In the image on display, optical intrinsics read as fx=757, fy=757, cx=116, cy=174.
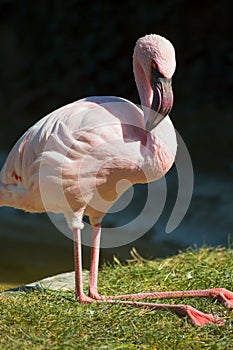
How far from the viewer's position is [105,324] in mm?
3318

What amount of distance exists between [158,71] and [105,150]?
48 centimetres

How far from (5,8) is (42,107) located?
1.98m

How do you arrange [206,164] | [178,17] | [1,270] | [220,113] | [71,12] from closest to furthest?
[1,270], [206,164], [220,113], [178,17], [71,12]

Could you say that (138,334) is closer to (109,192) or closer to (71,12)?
(109,192)

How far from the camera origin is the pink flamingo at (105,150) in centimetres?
359

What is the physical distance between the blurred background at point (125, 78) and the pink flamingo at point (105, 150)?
9.37ft

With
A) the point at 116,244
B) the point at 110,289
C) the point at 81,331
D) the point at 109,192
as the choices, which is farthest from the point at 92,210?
the point at 116,244

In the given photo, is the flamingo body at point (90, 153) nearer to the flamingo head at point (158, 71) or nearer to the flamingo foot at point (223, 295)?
the flamingo head at point (158, 71)

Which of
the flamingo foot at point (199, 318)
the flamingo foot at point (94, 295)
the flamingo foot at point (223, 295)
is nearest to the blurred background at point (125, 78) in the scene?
the flamingo foot at point (94, 295)

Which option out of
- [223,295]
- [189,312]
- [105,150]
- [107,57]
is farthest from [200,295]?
[107,57]

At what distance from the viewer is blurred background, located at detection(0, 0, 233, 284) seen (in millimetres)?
7168

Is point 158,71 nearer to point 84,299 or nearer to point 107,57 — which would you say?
point 84,299

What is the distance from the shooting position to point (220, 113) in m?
9.38

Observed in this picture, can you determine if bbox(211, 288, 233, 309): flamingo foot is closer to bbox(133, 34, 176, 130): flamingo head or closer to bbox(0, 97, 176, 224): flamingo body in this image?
bbox(0, 97, 176, 224): flamingo body
